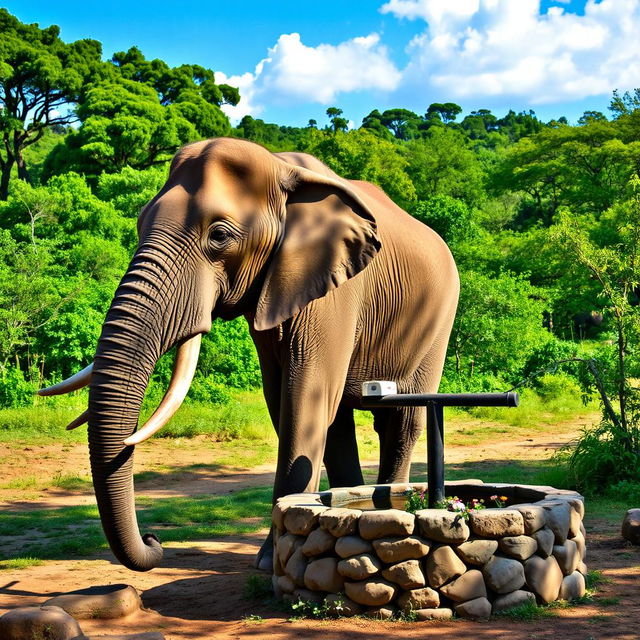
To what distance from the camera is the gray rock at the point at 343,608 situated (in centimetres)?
516

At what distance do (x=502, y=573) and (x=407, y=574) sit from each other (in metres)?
0.56

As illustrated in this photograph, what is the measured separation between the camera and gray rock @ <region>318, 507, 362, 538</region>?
17.0ft

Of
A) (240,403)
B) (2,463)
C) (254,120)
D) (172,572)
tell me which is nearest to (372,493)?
(172,572)

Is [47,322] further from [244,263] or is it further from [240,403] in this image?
[244,263]

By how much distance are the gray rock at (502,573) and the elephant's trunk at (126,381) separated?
194 centimetres

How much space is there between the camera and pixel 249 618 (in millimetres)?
5223

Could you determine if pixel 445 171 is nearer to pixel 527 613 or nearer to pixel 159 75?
pixel 159 75

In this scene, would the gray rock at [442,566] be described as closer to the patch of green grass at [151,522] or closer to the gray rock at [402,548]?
the gray rock at [402,548]

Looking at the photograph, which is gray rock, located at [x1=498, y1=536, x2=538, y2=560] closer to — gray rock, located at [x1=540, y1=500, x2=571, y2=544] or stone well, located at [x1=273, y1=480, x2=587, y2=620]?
stone well, located at [x1=273, y1=480, x2=587, y2=620]

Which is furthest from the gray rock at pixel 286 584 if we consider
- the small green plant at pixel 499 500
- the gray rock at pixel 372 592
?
the small green plant at pixel 499 500

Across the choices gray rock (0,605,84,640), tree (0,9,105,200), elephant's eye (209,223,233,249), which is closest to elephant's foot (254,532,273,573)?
gray rock (0,605,84,640)

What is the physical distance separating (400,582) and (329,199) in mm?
2507

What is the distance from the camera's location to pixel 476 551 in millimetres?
5082

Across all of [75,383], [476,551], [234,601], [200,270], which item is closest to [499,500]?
[476,551]
